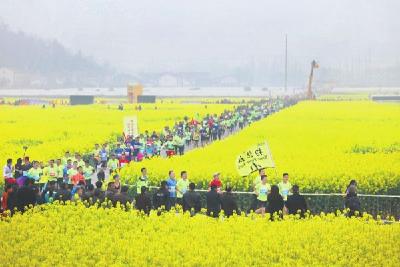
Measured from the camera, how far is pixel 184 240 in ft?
44.2

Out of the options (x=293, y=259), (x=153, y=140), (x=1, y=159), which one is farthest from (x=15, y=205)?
(x=153, y=140)

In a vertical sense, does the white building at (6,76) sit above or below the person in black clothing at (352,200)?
above

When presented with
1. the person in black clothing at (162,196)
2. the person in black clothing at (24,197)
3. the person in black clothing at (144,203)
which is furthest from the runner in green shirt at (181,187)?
the person in black clothing at (24,197)

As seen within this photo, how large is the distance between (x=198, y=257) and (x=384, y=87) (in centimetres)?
17420

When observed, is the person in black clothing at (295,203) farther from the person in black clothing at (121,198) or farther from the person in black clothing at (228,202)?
the person in black clothing at (121,198)

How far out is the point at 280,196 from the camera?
52.6 feet

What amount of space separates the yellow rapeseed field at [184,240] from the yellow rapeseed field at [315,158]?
5563 millimetres

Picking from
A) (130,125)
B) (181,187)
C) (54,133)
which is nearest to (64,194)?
(181,187)

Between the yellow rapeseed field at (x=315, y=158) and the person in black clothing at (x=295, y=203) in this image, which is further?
the yellow rapeseed field at (x=315, y=158)


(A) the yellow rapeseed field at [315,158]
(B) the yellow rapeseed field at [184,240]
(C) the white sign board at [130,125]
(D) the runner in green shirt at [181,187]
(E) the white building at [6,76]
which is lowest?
Answer: (A) the yellow rapeseed field at [315,158]

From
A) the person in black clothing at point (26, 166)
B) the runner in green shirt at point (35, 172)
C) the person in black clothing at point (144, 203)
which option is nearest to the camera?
the person in black clothing at point (144, 203)

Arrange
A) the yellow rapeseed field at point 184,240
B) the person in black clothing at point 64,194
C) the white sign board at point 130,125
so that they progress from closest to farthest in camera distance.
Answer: the yellow rapeseed field at point 184,240
the person in black clothing at point 64,194
the white sign board at point 130,125

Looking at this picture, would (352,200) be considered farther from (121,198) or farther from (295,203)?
(121,198)

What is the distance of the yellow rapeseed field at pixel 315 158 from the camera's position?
21547mm
